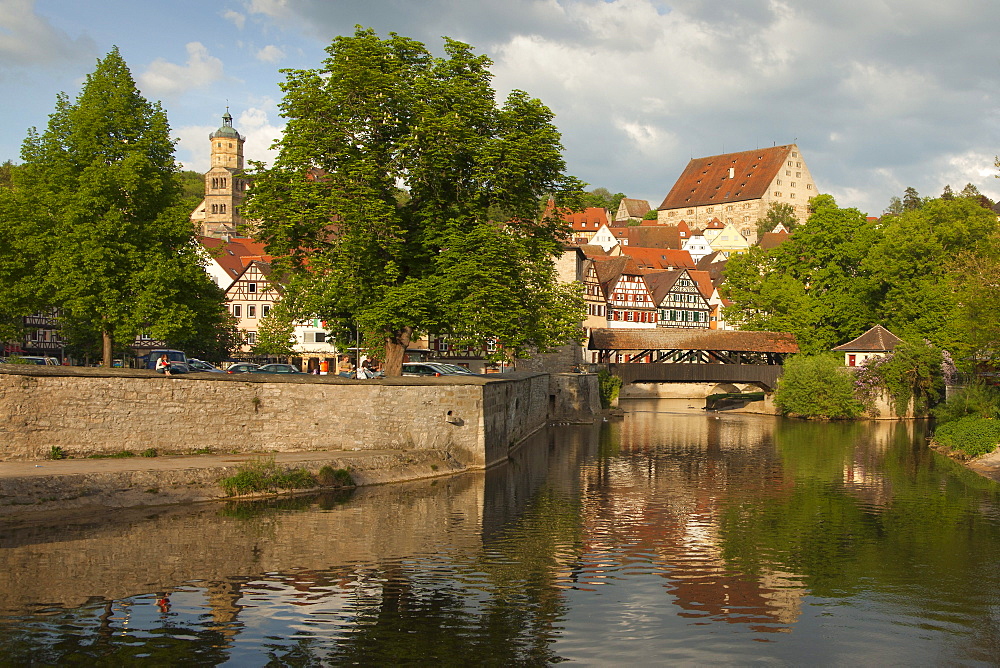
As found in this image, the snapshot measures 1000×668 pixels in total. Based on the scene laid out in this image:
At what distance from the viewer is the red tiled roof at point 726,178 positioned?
141375 mm

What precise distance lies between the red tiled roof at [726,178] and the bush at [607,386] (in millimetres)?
84325

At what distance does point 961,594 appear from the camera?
16.2 m

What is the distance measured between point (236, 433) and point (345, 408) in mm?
3038

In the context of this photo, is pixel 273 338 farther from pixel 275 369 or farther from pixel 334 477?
pixel 334 477

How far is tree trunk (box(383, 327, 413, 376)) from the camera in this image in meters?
31.0

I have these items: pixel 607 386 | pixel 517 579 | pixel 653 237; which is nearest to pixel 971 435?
pixel 517 579

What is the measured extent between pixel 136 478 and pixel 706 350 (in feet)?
165

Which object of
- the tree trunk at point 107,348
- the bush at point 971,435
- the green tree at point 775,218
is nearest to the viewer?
the tree trunk at point 107,348

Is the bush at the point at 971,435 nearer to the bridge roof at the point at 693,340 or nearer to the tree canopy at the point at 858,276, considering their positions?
the tree canopy at the point at 858,276

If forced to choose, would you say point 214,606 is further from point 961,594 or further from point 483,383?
point 483,383

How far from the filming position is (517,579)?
16.6 meters

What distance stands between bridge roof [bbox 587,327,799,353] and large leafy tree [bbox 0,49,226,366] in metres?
37.2

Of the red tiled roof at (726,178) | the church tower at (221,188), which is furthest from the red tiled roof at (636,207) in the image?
the church tower at (221,188)

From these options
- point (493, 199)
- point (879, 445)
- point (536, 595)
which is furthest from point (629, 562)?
point (879, 445)
